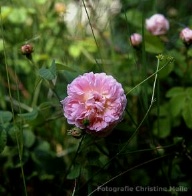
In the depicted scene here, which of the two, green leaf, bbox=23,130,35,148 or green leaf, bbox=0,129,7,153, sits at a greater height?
green leaf, bbox=0,129,7,153

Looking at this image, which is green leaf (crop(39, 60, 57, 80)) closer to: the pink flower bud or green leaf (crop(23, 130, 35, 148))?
the pink flower bud

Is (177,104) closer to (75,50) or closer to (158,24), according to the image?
(158,24)

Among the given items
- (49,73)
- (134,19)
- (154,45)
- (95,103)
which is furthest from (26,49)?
(134,19)

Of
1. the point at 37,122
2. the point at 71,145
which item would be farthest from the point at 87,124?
the point at 71,145

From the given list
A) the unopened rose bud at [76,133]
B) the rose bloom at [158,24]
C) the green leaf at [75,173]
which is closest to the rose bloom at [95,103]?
the unopened rose bud at [76,133]

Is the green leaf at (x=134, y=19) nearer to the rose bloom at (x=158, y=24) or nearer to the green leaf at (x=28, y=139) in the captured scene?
the rose bloom at (x=158, y=24)

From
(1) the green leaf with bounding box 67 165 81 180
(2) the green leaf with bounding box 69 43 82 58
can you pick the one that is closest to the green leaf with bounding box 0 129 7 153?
(1) the green leaf with bounding box 67 165 81 180
